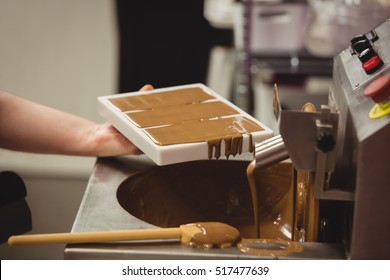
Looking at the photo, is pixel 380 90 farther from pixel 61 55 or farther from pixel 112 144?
pixel 61 55

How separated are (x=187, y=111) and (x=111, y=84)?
2979mm

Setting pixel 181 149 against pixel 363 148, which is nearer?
A: pixel 363 148

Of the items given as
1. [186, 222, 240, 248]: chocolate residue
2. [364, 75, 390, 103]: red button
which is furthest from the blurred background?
[364, 75, 390, 103]: red button

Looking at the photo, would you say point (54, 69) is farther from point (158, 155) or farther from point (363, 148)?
point (363, 148)

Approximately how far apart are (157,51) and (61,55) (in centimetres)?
96

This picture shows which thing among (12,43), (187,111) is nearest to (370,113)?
(187,111)

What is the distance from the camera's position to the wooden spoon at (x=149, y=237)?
108 centimetres

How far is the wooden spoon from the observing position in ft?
3.56

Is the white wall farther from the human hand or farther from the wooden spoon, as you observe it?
the wooden spoon

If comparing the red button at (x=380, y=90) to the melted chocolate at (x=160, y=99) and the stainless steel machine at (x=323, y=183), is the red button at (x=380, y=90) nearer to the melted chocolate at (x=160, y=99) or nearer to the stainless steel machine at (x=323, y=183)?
the stainless steel machine at (x=323, y=183)

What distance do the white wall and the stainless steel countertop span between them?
7.88 ft

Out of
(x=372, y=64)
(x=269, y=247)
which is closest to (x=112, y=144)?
(x=269, y=247)

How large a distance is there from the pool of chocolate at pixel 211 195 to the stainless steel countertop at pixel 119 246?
0.35ft
